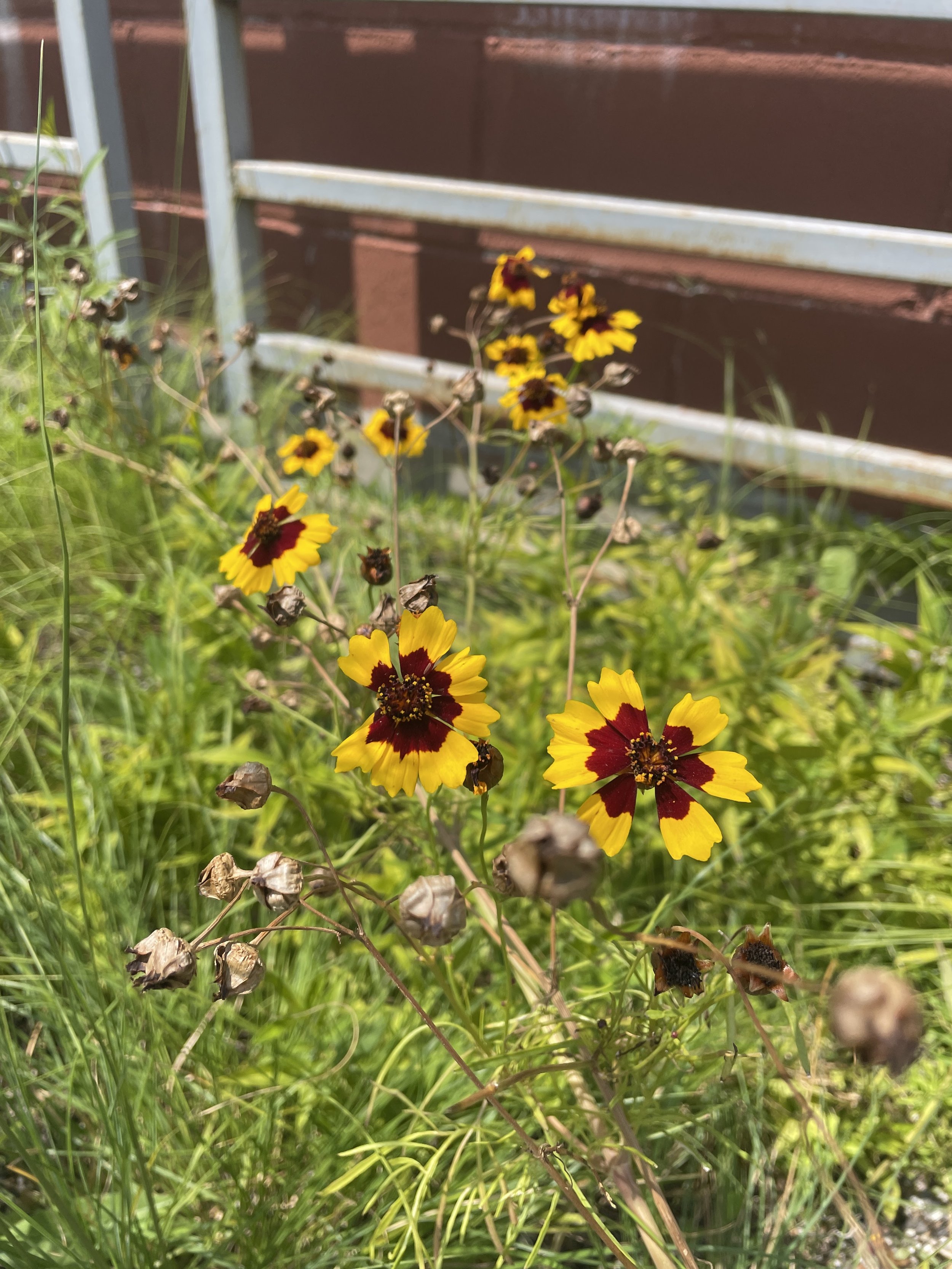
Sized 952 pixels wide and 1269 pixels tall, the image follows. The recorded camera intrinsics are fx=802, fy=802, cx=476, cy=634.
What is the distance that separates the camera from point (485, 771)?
64 cm

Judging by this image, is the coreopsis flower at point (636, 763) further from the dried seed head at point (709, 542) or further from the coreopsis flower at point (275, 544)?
the dried seed head at point (709, 542)

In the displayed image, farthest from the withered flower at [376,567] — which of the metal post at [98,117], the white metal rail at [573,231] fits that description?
the metal post at [98,117]

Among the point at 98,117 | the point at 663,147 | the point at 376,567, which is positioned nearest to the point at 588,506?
the point at 376,567

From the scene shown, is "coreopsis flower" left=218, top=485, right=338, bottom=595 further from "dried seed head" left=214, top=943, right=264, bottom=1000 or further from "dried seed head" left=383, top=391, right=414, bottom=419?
"dried seed head" left=214, top=943, right=264, bottom=1000

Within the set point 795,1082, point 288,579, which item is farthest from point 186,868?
point 795,1082

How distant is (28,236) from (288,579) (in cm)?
108

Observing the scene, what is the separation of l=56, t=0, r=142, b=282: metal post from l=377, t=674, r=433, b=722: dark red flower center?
5.79ft

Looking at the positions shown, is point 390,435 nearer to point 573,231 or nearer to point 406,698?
point 406,698

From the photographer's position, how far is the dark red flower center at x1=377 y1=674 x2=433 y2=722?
658mm

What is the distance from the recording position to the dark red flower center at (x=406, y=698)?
658 millimetres

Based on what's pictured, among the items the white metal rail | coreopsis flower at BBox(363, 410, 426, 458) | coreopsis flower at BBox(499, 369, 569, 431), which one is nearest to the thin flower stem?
coreopsis flower at BBox(363, 410, 426, 458)

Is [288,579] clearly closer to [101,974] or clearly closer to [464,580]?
[101,974]

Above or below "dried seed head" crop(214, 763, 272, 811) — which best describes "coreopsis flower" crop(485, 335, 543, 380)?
above

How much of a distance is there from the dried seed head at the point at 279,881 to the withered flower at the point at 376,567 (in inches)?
13.9
